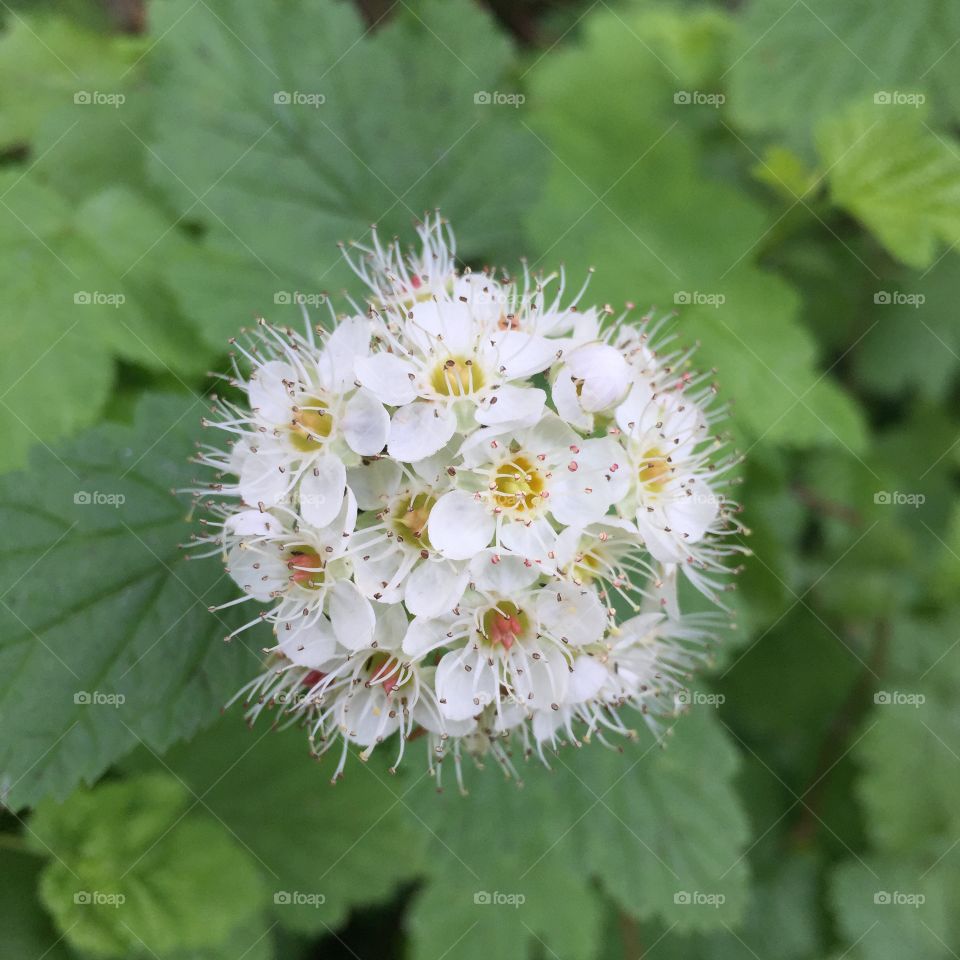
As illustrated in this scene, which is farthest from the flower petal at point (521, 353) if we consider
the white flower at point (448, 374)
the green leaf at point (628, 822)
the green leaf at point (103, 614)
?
the green leaf at point (628, 822)

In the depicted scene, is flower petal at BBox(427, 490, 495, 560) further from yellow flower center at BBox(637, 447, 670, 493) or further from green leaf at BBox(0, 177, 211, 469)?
green leaf at BBox(0, 177, 211, 469)

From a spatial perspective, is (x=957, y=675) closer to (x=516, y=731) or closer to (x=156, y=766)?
(x=516, y=731)

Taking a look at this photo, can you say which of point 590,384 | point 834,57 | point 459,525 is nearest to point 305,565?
point 459,525

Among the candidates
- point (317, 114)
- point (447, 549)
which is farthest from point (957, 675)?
point (317, 114)

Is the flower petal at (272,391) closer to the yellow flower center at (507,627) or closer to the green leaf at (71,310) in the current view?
the yellow flower center at (507,627)

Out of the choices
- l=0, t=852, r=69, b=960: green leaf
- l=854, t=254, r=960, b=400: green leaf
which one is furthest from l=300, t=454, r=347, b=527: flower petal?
l=854, t=254, r=960, b=400: green leaf
